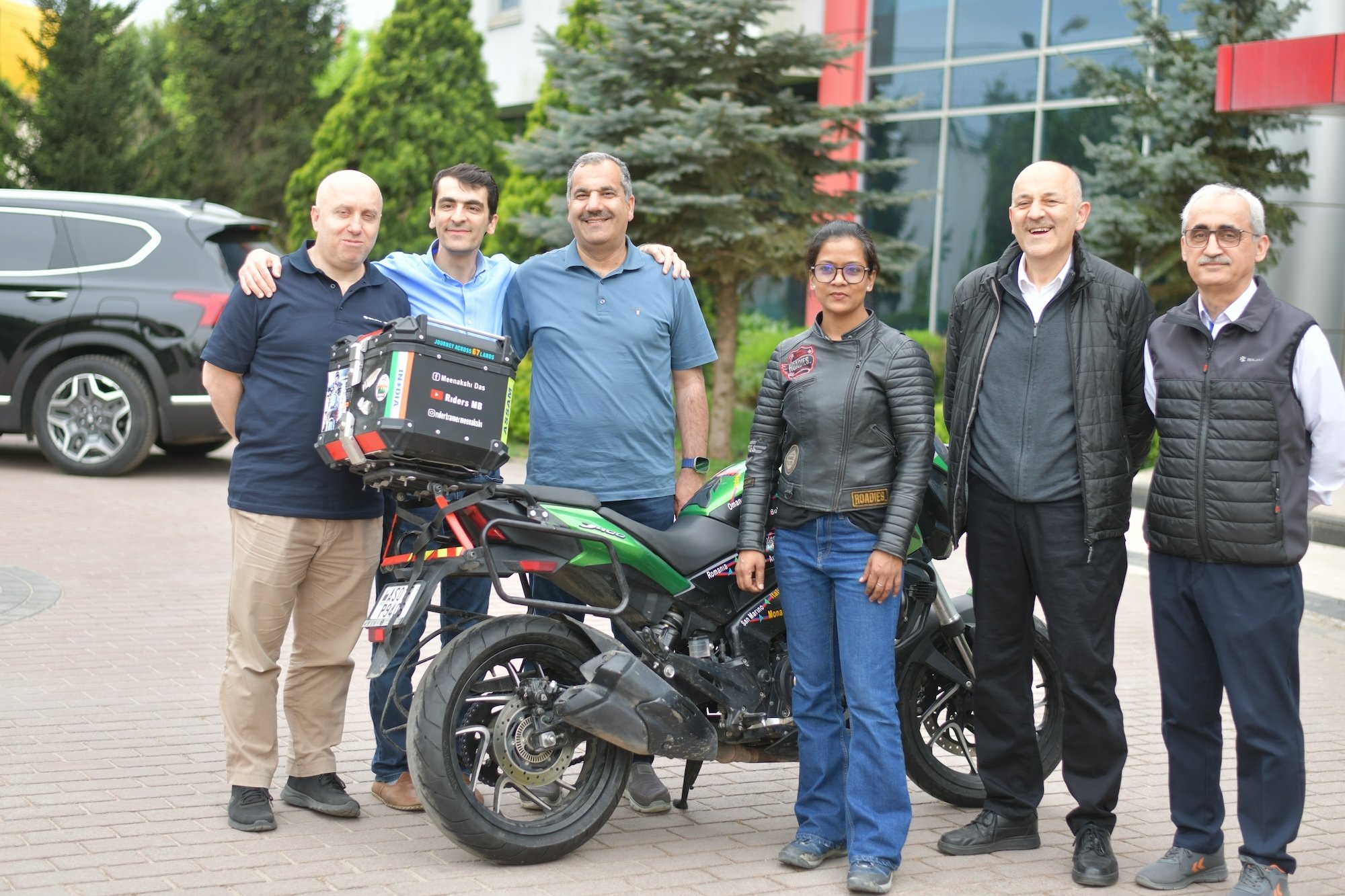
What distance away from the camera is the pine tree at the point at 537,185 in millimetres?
15375

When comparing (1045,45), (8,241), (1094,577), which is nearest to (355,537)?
(1094,577)

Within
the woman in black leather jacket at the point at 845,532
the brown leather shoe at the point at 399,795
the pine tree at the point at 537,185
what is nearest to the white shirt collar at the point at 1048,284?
the woman in black leather jacket at the point at 845,532

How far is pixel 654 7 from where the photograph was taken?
43.9ft

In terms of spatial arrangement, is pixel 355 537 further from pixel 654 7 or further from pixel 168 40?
pixel 168 40

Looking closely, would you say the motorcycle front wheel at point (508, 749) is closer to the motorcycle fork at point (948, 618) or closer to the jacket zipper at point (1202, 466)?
the motorcycle fork at point (948, 618)

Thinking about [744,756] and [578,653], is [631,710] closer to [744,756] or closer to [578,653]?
[578,653]

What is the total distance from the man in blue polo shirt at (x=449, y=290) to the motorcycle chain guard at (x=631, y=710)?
747 mm

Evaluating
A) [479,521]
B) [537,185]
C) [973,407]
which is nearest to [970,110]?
[537,185]

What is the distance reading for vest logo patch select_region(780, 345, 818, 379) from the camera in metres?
4.46

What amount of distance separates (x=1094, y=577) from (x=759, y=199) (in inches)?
391

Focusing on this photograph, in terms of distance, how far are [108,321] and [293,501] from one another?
7.69 m

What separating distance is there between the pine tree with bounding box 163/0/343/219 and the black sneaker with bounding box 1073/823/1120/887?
31.2 meters

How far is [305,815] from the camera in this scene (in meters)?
4.77

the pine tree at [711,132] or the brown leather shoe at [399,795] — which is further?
the pine tree at [711,132]
